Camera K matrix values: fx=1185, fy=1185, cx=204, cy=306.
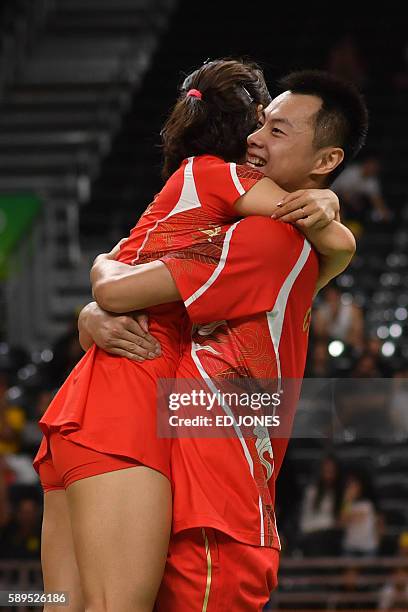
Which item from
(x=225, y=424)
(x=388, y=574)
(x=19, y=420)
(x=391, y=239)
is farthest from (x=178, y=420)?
(x=391, y=239)

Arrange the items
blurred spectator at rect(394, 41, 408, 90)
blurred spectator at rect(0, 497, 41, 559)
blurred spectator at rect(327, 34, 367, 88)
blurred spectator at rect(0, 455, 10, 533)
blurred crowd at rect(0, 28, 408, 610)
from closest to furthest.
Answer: blurred spectator at rect(0, 497, 41, 559) → blurred crowd at rect(0, 28, 408, 610) → blurred spectator at rect(0, 455, 10, 533) → blurred spectator at rect(327, 34, 367, 88) → blurred spectator at rect(394, 41, 408, 90)

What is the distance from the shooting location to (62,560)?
2973 mm

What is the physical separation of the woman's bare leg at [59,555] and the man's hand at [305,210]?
2.94 ft

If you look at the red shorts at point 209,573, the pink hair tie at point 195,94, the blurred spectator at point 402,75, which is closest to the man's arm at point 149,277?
the pink hair tie at point 195,94

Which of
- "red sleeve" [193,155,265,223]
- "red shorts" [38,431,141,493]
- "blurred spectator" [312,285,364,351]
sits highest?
"red sleeve" [193,155,265,223]

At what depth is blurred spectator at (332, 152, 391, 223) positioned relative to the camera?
10453 mm

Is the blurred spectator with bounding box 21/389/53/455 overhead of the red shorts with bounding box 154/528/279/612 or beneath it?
beneath

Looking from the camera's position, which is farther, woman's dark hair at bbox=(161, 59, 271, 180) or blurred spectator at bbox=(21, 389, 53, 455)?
blurred spectator at bbox=(21, 389, 53, 455)

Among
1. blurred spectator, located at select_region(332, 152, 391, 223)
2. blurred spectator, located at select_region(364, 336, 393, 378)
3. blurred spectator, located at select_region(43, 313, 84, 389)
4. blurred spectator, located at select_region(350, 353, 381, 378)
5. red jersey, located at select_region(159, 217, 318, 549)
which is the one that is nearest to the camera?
red jersey, located at select_region(159, 217, 318, 549)

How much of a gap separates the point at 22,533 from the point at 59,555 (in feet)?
11.1

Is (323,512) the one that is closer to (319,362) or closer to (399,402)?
(399,402)

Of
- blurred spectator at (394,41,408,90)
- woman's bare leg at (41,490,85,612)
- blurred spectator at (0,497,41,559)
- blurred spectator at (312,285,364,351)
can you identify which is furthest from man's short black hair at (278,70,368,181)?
blurred spectator at (394,41,408,90)

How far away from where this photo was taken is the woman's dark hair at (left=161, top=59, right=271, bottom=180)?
2994 millimetres

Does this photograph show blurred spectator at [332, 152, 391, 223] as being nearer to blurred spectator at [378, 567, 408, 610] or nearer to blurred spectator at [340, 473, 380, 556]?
blurred spectator at [340, 473, 380, 556]
